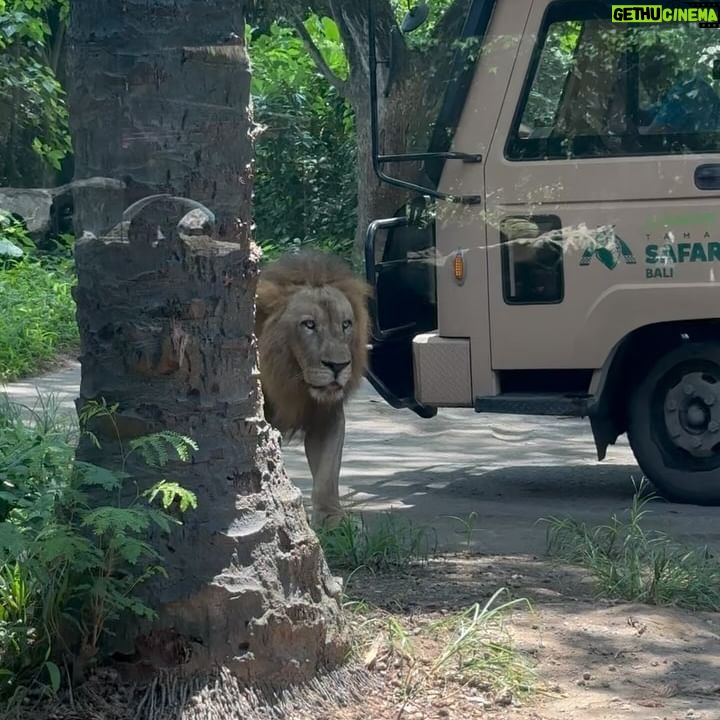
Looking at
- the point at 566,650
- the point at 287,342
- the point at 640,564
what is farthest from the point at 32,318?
the point at 566,650

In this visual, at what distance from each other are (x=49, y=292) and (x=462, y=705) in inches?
444

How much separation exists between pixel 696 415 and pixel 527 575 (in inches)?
81.1

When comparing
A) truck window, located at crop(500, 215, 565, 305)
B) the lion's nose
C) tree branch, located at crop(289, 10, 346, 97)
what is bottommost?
the lion's nose

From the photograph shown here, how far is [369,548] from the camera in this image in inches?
219

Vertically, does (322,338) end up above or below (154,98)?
below

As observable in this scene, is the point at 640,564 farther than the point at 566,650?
Yes

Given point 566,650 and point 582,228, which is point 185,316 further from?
point 582,228

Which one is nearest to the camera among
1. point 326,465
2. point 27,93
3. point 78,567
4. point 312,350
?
point 78,567

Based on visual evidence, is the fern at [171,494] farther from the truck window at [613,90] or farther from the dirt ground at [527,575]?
the truck window at [613,90]

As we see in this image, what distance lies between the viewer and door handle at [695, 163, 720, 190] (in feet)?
22.8

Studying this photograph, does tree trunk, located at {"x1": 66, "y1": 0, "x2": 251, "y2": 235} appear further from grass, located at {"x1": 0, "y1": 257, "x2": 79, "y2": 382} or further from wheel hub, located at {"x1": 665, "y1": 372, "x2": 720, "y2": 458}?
grass, located at {"x1": 0, "y1": 257, "x2": 79, "y2": 382}

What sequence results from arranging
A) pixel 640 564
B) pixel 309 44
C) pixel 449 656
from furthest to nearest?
pixel 309 44
pixel 640 564
pixel 449 656

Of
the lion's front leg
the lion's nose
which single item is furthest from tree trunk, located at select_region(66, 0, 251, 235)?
the lion's nose

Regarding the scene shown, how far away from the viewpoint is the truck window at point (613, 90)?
7121 mm
